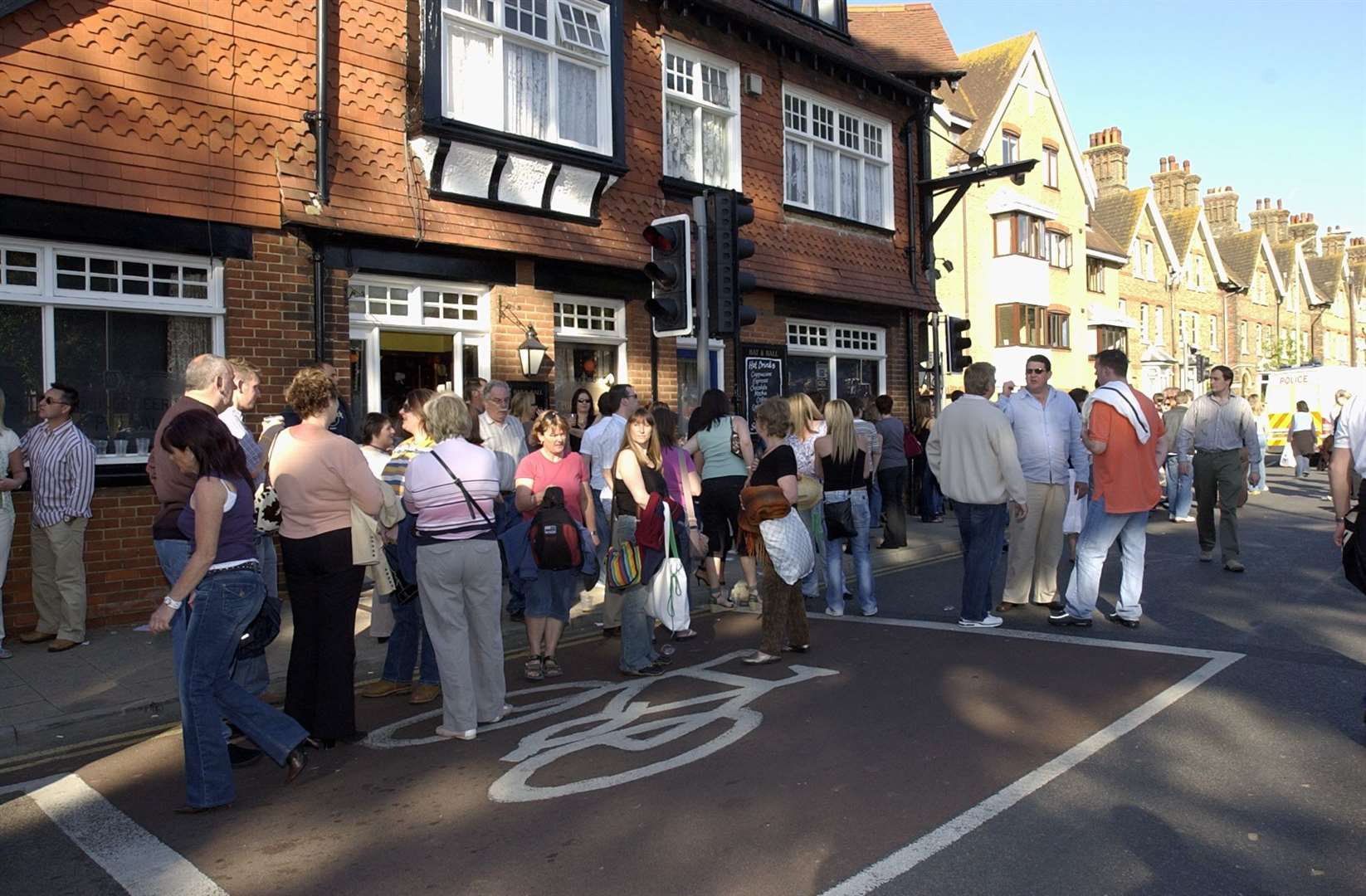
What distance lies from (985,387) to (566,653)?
12.8 ft

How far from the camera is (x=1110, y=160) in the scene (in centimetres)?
4119

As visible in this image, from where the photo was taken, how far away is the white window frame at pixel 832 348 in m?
15.9

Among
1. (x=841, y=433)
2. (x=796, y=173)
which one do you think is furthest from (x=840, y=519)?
(x=796, y=173)

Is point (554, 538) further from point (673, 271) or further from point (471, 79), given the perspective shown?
point (471, 79)

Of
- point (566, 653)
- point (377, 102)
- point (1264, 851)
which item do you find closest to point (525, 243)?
point (377, 102)

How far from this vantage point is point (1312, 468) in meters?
27.2

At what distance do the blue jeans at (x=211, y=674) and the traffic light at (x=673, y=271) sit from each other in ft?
15.9

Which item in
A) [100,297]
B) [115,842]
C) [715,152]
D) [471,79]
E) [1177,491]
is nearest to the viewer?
[115,842]

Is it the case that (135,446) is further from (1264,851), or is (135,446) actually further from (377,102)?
(1264,851)

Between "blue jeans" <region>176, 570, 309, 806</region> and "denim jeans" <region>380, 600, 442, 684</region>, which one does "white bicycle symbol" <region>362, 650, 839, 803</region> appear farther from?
"blue jeans" <region>176, 570, 309, 806</region>

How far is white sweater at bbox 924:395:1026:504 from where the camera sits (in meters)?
7.77

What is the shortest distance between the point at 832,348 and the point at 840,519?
28.2ft

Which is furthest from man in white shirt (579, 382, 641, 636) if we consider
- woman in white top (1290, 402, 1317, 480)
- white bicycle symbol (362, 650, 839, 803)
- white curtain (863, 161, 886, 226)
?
woman in white top (1290, 402, 1317, 480)

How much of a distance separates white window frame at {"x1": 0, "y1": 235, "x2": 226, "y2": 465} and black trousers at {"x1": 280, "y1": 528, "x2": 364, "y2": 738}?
13.8 feet
